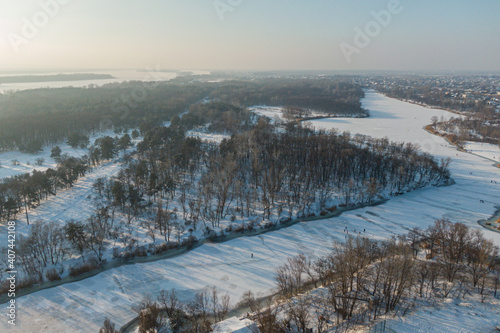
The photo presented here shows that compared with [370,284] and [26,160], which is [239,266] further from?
[26,160]

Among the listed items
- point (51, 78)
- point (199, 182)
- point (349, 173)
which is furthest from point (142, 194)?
point (51, 78)

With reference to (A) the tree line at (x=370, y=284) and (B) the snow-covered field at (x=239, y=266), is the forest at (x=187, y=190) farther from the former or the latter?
(A) the tree line at (x=370, y=284)

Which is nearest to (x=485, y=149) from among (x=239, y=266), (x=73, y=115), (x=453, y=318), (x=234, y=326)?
(x=453, y=318)

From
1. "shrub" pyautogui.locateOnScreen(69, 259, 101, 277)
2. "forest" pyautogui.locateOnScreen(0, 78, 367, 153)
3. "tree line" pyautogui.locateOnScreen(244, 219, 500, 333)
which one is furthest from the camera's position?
"forest" pyautogui.locateOnScreen(0, 78, 367, 153)

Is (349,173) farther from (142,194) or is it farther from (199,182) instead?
(142,194)

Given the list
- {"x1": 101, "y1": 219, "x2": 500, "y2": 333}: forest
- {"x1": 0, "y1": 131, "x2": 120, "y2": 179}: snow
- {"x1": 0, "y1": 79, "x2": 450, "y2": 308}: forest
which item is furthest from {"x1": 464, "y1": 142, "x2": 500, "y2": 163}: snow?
{"x1": 0, "y1": 131, "x2": 120, "y2": 179}: snow

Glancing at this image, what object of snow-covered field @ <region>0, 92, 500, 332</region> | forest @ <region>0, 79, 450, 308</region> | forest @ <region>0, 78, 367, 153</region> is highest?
forest @ <region>0, 78, 367, 153</region>

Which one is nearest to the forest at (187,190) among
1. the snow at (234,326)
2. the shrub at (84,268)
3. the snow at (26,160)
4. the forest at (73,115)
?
the shrub at (84,268)

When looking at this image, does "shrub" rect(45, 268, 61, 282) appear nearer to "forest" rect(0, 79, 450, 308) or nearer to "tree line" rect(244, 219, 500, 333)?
"forest" rect(0, 79, 450, 308)

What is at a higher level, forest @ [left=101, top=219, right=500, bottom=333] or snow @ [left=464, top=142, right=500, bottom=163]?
snow @ [left=464, top=142, right=500, bottom=163]
